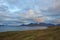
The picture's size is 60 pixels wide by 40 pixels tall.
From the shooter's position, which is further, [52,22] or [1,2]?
[52,22]

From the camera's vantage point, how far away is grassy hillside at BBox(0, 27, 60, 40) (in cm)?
122

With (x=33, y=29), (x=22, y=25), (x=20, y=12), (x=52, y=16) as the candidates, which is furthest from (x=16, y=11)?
(x=52, y=16)

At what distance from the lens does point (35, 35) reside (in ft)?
4.25

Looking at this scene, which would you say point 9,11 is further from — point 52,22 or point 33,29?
point 52,22

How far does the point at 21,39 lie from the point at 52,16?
1.60 feet

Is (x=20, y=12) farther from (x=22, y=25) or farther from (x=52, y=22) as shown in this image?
(x=52, y=22)

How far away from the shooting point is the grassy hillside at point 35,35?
1224 millimetres

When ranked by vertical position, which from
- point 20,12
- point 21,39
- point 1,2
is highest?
point 1,2

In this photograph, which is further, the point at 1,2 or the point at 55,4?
the point at 55,4

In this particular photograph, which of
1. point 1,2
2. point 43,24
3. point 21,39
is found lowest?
point 21,39

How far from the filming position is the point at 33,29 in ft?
4.28

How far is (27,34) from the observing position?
50.7 inches

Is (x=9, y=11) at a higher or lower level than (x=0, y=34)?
higher

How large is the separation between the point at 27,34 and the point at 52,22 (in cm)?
36
